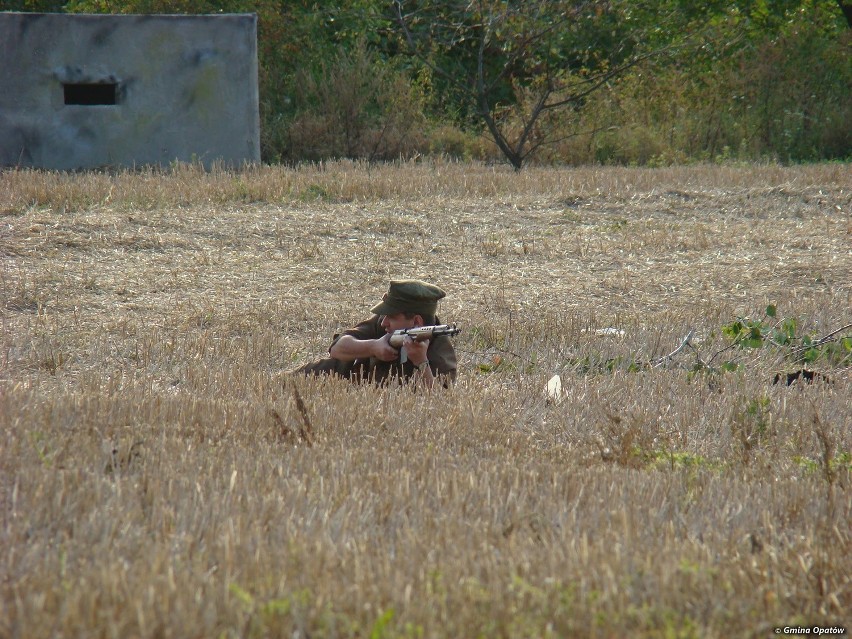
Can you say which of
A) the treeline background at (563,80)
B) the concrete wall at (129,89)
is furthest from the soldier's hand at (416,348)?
the treeline background at (563,80)

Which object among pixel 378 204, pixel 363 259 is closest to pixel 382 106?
pixel 378 204

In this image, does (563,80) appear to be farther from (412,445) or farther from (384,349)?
(412,445)

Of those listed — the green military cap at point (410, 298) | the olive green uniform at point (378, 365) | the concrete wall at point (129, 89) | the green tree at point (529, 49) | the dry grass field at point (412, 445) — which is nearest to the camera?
the dry grass field at point (412, 445)

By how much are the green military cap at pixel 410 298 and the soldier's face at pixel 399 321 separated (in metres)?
0.03

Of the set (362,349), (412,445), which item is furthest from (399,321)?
(412,445)

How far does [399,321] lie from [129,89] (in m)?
A: 12.3

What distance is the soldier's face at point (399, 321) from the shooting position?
568 cm

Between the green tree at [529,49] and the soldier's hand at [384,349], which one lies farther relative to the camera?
the green tree at [529,49]

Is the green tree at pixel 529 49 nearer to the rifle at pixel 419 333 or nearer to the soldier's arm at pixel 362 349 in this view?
the soldier's arm at pixel 362 349

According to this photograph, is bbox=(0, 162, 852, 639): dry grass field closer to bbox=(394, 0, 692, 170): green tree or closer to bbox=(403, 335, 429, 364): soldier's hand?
bbox=(403, 335, 429, 364): soldier's hand

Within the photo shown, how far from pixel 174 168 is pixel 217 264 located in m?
5.51

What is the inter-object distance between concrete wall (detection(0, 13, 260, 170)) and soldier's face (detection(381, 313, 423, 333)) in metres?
11.2

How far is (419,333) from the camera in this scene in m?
5.45

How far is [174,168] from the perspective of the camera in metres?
15.1
